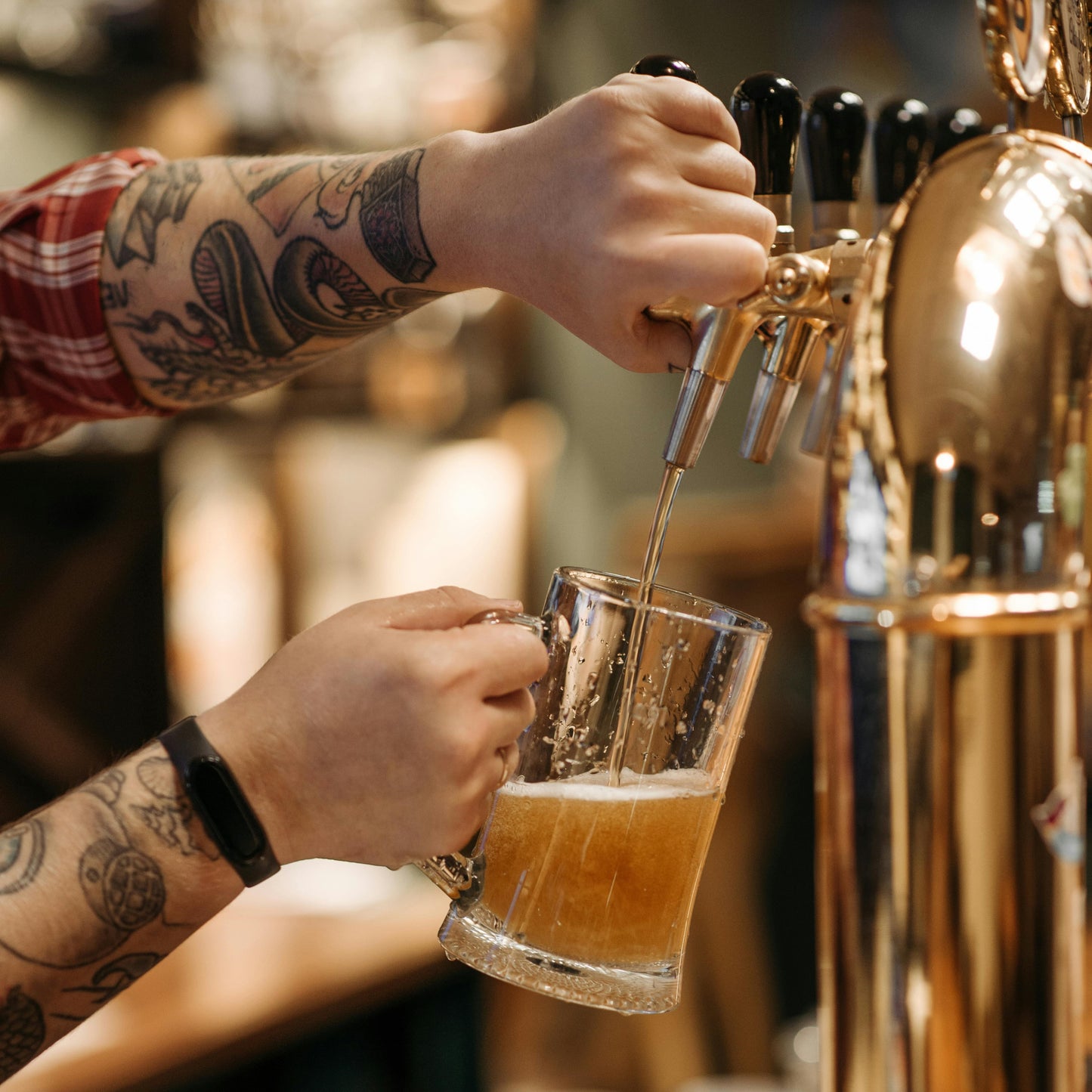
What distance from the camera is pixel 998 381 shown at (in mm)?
380

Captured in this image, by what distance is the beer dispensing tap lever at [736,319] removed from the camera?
575 millimetres

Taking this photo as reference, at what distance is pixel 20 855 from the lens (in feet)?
2.31

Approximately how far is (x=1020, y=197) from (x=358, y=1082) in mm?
1908

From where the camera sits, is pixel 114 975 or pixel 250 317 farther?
pixel 250 317

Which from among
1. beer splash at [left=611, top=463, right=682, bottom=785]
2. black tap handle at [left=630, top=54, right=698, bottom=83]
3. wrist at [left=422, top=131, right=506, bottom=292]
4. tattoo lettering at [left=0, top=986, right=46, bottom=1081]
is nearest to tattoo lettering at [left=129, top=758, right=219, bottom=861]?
tattoo lettering at [left=0, top=986, right=46, bottom=1081]

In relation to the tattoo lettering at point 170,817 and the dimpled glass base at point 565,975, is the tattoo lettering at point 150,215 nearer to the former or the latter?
the tattoo lettering at point 170,817

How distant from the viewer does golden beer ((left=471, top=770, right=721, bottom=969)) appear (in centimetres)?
61

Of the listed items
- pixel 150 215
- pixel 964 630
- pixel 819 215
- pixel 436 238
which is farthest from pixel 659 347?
pixel 150 215

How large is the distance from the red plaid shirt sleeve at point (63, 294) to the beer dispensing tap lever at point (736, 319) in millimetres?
618

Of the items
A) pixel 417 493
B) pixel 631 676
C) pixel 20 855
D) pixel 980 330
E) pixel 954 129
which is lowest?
pixel 417 493

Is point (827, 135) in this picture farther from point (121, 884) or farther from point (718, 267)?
point (121, 884)

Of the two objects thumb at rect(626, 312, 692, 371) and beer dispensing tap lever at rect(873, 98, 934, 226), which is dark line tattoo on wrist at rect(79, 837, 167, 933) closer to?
thumb at rect(626, 312, 692, 371)

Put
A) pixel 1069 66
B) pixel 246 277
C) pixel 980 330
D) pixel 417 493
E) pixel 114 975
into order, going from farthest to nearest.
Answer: pixel 417 493
pixel 246 277
pixel 114 975
pixel 1069 66
pixel 980 330

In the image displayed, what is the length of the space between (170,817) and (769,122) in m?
0.46
